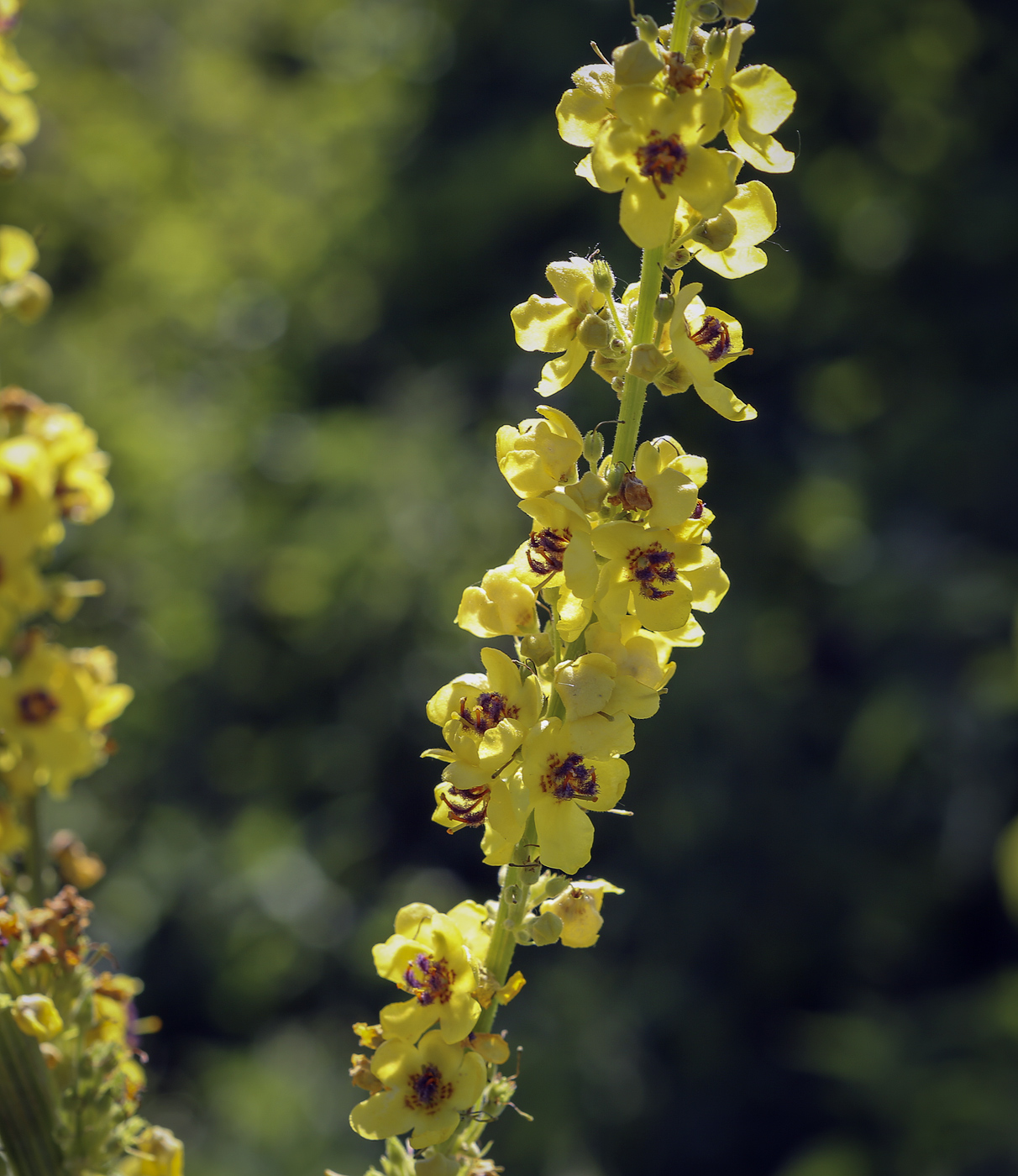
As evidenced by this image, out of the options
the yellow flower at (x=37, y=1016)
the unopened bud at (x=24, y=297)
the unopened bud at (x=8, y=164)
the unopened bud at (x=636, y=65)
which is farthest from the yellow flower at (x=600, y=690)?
the unopened bud at (x=8, y=164)

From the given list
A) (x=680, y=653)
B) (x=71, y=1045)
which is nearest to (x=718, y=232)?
(x=71, y=1045)

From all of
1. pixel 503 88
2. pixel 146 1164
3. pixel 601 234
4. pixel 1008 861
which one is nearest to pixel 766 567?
pixel 601 234

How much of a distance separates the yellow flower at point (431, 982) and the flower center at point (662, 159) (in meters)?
0.62

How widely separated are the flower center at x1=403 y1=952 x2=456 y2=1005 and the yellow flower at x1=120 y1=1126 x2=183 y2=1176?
400 millimetres

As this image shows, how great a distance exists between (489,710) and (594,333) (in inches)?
12.7

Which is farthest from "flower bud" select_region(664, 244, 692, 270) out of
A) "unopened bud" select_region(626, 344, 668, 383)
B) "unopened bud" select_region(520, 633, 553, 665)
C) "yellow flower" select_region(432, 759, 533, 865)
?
"yellow flower" select_region(432, 759, 533, 865)

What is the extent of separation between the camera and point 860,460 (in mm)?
7238

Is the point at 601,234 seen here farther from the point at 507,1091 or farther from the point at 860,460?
the point at 507,1091

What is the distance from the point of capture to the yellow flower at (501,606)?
37.7 inches

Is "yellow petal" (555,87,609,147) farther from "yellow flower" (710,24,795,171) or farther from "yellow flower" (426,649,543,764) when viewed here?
"yellow flower" (426,649,543,764)

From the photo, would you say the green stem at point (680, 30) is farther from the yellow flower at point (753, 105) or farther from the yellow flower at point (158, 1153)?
the yellow flower at point (158, 1153)

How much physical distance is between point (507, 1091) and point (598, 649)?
0.43m

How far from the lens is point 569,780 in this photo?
90 centimetres

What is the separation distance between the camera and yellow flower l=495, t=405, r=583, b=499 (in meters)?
0.93
